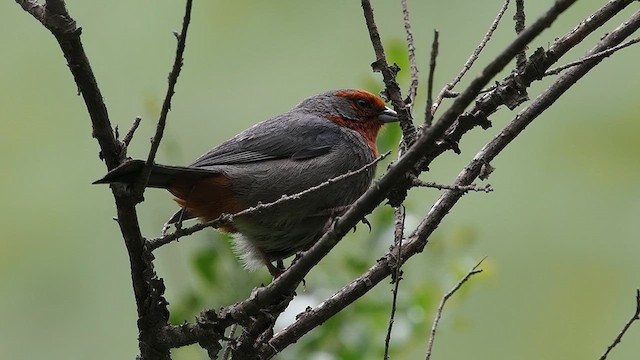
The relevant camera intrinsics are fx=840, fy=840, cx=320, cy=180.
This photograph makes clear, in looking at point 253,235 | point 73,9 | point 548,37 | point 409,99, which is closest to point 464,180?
point 409,99

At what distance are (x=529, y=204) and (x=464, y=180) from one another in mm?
3093

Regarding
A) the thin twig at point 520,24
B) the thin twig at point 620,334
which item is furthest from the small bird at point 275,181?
the thin twig at point 620,334

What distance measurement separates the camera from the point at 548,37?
5977mm

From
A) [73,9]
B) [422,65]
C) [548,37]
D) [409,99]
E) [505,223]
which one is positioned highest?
[73,9]

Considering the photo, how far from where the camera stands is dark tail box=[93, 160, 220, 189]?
2.42m

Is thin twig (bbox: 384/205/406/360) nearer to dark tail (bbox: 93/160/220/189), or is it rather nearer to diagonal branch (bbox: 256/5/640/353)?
diagonal branch (bbox: 256/5/640/353)

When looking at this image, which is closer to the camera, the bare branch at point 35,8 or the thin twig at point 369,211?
the thin twig at point 369,211

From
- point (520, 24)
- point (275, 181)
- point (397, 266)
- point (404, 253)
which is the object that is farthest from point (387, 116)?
point (520, 24)

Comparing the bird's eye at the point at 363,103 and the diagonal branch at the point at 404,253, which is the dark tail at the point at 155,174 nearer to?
the diagonal branch at the point at 404,253

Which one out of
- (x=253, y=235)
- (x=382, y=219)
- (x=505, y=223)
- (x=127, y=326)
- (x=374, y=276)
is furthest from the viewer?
(x=505, y=223)

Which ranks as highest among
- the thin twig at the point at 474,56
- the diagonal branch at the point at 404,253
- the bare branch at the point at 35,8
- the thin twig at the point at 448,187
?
the bare branch at the point at 35,8

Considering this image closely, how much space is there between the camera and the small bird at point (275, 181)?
3479 millimetres

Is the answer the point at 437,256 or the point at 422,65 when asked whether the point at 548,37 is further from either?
the point at 437,256

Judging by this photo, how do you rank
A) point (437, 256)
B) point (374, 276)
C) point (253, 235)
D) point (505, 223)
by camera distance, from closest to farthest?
point (374, 276) → point (253, 235) → point (437, 256) → point (505, 223)
